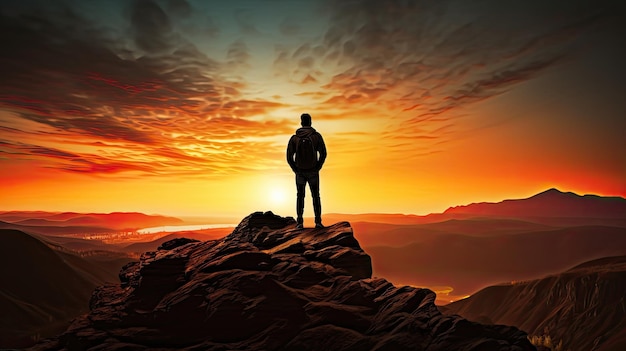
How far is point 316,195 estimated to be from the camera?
20891 mm

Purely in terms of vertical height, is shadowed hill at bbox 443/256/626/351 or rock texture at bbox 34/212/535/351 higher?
rock texture at bbox 34/212/535/351

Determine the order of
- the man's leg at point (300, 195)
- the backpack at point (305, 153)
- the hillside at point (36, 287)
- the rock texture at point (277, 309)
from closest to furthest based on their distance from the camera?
the rock texture at point (277, 309) → the backpack at point (305, 153) → the man's leg at point (300, 195) → the hillside at point (36, 287)

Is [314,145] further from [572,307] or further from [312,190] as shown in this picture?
[572,307]

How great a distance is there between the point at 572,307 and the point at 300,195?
524 ft

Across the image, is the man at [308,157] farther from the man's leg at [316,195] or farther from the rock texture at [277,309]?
the rock texture at [277,309]

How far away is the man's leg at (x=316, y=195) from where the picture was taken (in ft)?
67.0

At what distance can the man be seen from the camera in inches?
784

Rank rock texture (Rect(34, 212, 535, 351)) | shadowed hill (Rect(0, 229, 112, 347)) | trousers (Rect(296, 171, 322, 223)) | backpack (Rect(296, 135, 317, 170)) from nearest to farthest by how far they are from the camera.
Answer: rock texture (Rect(34, 212, 535, 351))
backpack (Rect(296, 135, 317, 170))
trousers (Rect(296, 171, 322, 223))
shadowed hill (Rect(0, 229, 112, 347))

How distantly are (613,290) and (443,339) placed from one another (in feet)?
542

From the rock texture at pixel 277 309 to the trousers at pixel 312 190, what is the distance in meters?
1.95

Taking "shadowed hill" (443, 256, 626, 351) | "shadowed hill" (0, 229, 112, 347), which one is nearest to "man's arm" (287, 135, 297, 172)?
"shadowed hill" (0, 229, 112, 347)

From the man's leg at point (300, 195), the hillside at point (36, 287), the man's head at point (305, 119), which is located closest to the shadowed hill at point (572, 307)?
the man's leg at point (300, 195)

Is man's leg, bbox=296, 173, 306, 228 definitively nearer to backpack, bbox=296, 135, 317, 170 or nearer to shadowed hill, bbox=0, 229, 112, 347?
backpack, bbox=296, 135, 317, 170

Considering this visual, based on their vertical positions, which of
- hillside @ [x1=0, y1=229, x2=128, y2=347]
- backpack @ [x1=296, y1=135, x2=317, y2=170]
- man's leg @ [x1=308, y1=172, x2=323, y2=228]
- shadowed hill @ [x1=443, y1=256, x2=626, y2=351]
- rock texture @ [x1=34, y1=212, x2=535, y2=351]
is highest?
backpack @ [x1=296, y1=135, x2=317, y2=170]
